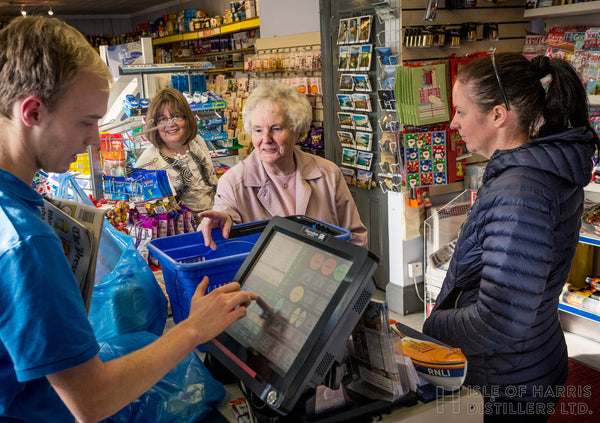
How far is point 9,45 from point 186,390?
0.85 meters

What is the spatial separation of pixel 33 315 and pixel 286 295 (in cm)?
53

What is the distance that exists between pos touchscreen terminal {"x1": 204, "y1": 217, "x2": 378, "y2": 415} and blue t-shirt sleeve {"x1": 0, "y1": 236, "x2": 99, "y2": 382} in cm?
40

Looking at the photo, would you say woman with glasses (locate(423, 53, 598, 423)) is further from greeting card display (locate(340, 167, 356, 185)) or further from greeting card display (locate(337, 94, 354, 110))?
greeting card display (locate(340, 167, 356, 185))

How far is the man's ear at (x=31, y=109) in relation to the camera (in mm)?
974

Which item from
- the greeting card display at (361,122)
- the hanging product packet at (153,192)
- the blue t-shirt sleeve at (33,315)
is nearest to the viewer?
the blue t-shirt sleeve at (33,315)

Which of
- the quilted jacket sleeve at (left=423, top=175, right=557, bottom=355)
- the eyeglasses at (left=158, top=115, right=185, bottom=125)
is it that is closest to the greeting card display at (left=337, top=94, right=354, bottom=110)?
the eyeglasses at (left=158, top=115, right=185, bottom=125)

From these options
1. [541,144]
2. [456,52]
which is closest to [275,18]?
[456,52]

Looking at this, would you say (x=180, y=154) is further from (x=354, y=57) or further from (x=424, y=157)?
(x=424, y=157)

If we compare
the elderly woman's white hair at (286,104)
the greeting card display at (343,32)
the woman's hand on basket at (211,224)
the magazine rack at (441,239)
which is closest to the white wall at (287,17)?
the greeting card display at (343,32)

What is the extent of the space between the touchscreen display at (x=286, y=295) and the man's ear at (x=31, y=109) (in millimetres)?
608

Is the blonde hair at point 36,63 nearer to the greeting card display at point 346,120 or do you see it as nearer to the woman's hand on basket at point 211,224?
the woman's hand on basket at point 211,224

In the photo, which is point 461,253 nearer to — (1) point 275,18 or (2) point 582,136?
(2) point 582,136

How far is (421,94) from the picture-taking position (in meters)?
4.38

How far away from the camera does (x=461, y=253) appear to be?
5.90 feet
